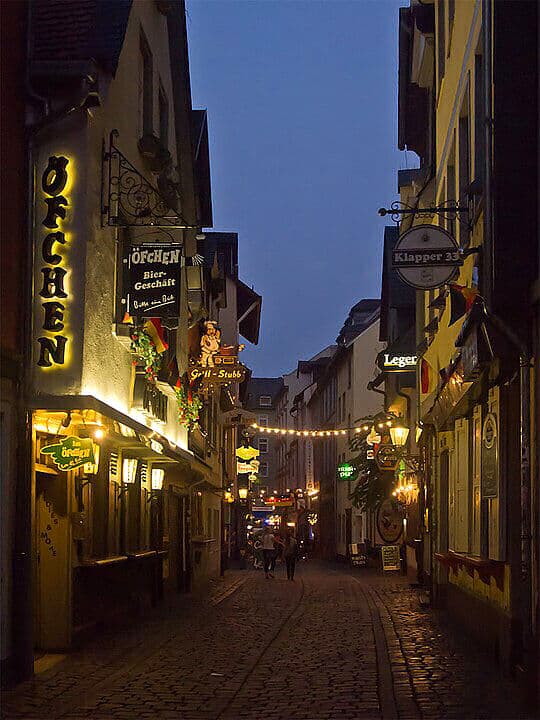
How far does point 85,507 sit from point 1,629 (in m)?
3.68

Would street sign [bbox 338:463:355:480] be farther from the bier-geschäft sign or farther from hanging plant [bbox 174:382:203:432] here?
the bier-geschäft sign

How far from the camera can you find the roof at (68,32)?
1306cm

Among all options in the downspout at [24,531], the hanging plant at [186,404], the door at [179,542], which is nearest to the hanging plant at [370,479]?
the door at [179,542]

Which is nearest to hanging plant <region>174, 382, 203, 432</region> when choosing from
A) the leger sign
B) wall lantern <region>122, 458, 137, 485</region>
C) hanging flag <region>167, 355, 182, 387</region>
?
hanging flag <region>167, 355, 182, 387</region>

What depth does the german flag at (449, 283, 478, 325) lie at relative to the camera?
12922mm

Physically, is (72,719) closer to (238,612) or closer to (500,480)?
(500,480)

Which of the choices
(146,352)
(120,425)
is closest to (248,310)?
(146,352)

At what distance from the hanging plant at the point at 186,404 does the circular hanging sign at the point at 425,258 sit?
31.9 feet

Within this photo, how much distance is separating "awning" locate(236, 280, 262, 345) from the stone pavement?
29082mm

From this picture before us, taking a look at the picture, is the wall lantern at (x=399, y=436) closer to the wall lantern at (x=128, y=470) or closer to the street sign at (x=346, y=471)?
the street sign at (x=346, y=471)

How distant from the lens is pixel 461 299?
15.0m

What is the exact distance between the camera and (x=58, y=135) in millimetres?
13211

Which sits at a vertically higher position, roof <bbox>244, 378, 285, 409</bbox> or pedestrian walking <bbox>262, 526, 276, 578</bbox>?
roof <bbox>244, 378, 285, 409</bbox>

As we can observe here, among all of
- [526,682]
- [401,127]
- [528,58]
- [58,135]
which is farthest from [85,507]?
[401,127]
